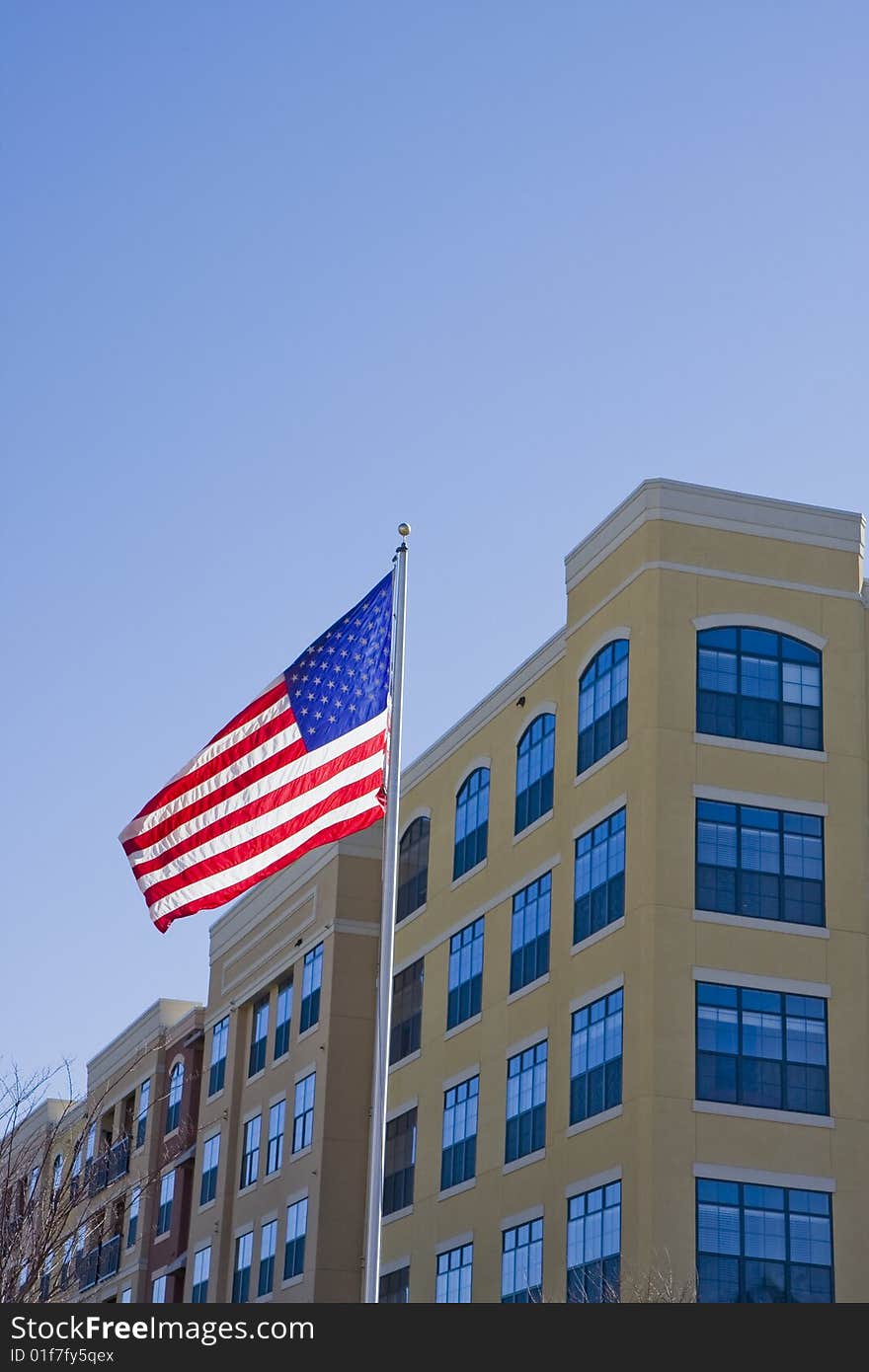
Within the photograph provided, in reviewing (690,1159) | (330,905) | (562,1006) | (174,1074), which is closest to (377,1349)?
(690,1159)

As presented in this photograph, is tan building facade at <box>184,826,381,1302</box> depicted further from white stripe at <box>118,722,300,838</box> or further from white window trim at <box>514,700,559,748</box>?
white stripe at <box>118,722,300,838</box>

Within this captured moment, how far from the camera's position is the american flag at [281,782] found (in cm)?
2253

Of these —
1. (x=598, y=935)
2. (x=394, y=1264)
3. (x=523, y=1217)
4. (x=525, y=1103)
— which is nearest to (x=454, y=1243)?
(x=394, y=1264)

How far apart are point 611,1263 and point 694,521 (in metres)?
14.0

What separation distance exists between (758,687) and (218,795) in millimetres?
18814

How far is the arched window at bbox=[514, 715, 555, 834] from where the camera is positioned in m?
43.6

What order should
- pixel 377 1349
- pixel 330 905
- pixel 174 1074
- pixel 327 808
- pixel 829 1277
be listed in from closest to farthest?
pixel 377 1349 < pixel 327 808 < pixel 829 1277 < pixel 330 905 < pixel 174 1074

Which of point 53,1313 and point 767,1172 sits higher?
point 767,1172

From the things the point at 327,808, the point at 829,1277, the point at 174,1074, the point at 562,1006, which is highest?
the point at 174,1074

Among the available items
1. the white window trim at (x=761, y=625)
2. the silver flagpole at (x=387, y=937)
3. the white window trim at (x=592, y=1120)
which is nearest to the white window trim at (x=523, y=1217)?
the white window trim at (x=592, y=1120)

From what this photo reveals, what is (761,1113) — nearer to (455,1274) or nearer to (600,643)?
(455,1274)

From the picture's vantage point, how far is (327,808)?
22.5 meters

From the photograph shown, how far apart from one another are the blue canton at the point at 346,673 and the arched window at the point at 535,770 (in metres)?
20.1

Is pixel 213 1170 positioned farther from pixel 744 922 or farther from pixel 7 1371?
pixel 7 1371
